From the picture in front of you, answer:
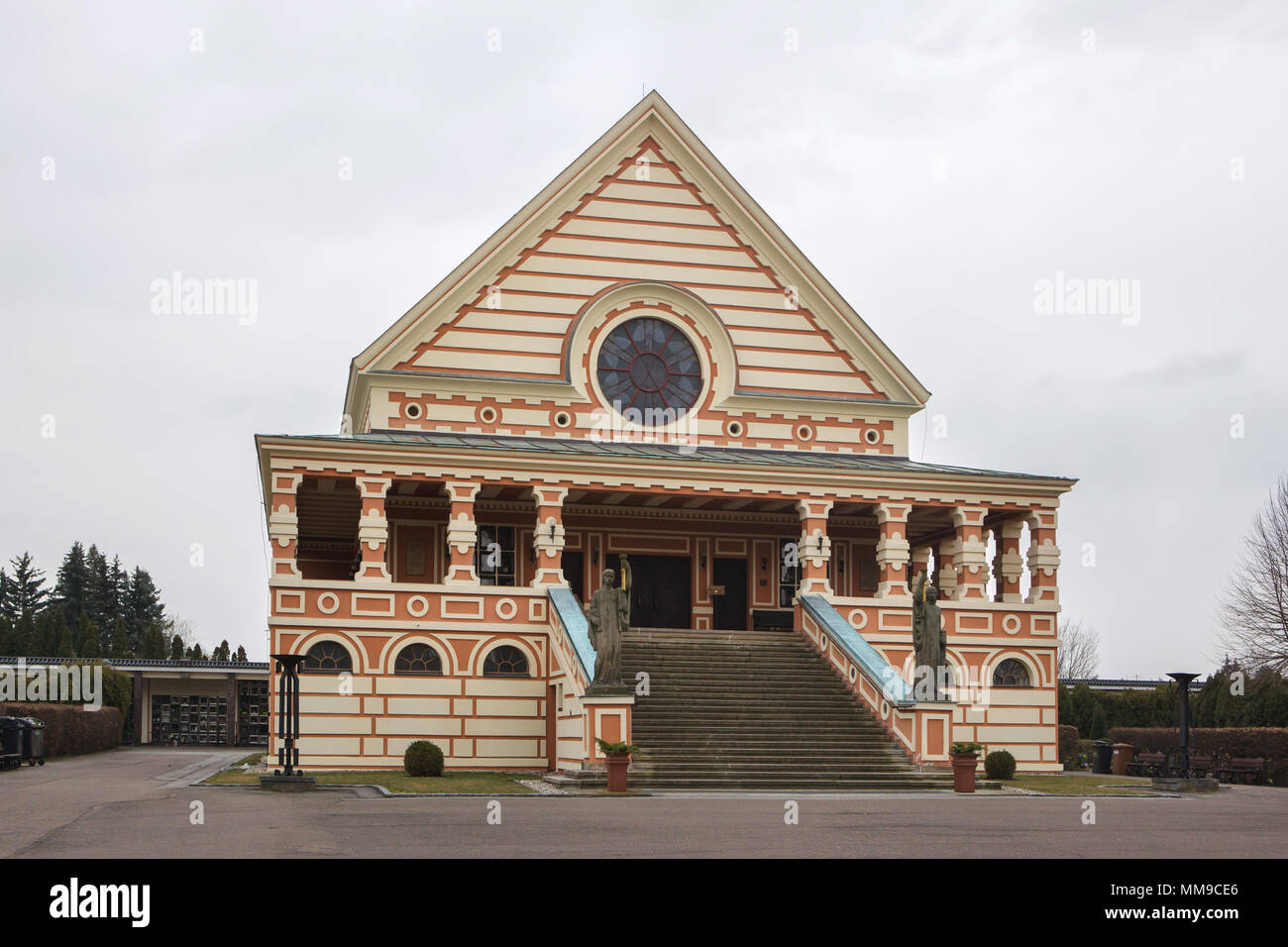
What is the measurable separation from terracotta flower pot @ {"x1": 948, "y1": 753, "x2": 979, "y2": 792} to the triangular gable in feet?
42.4

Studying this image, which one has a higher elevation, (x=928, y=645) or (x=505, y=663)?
(x=928, y=645)

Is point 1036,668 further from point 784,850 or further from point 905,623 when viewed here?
point 784,850

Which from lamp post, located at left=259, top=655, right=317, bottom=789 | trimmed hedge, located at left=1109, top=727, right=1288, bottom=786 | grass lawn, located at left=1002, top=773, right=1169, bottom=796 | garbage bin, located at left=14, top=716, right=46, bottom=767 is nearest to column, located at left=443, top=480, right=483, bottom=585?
lamp post, located at left=259, top=655, right=317, bottom=789

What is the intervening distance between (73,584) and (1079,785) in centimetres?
8572

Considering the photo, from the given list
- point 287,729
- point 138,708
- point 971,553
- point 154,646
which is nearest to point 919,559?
point 971,553

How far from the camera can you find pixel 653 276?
121 feet

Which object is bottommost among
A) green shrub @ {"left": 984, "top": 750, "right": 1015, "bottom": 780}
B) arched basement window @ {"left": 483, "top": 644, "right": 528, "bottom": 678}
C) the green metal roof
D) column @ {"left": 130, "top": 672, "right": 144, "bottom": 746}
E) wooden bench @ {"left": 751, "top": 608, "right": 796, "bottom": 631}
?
column @ {"left": 130, "top": 672, "right": 144, "bottom": 746}

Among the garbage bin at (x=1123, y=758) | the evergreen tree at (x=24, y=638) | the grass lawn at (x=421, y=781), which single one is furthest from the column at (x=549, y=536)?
the evergreen tree at (x=24, y=638)

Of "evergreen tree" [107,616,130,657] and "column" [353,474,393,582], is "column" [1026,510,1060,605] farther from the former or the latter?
"evergreen tree" [107,616,130,657]

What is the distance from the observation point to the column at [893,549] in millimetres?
34531

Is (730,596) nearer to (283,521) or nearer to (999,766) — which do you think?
(999,766)

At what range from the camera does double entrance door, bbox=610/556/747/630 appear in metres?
36.3

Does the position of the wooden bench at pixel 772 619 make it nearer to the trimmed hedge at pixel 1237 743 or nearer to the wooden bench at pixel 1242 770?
the trimmed hedge at pixel 1237 743
